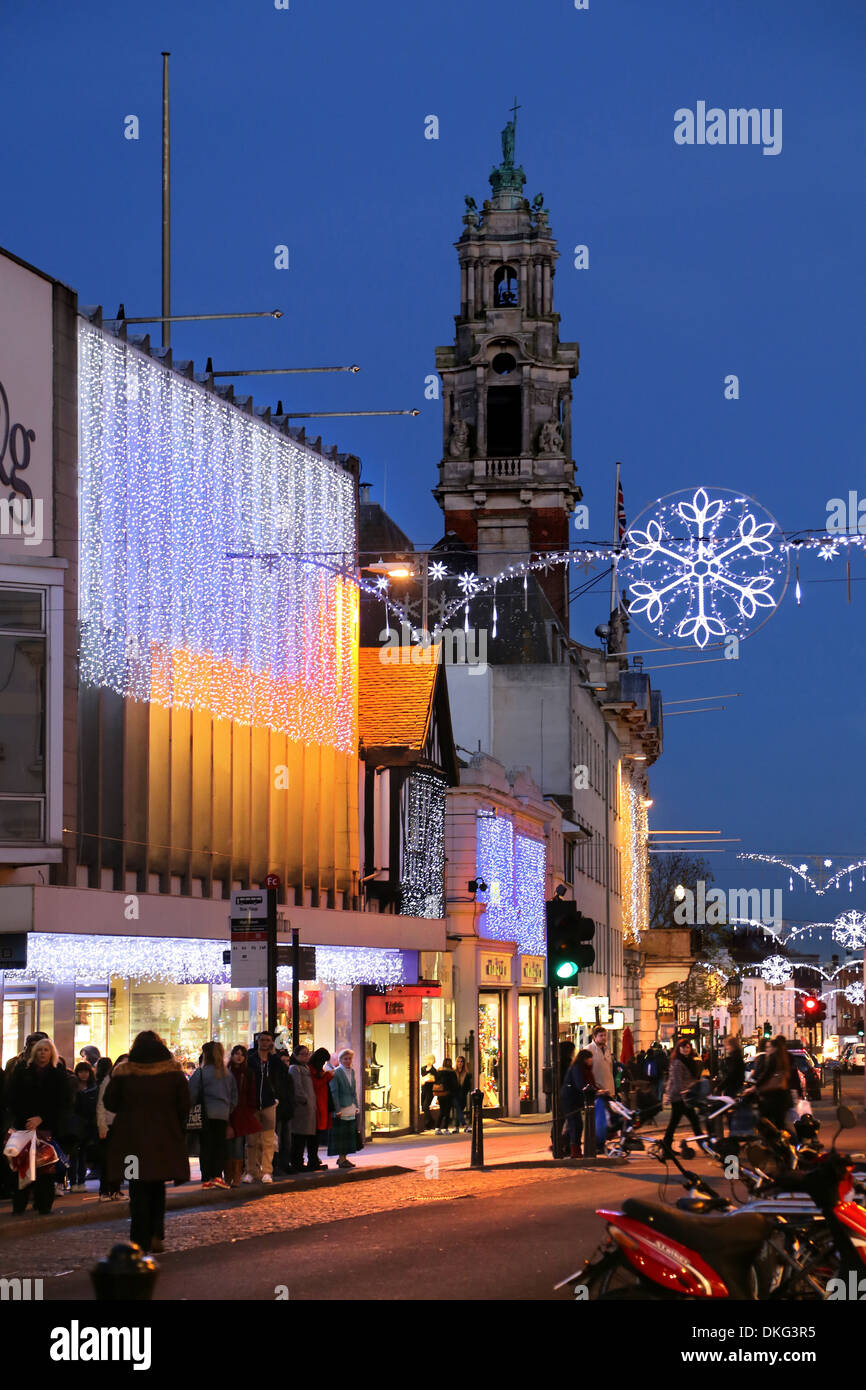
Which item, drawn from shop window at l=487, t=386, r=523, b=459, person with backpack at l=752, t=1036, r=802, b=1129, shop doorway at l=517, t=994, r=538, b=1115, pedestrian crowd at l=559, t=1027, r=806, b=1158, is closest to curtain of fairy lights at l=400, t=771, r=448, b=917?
pedestrian crowd at l=559, t=1027, r=806, b=1158

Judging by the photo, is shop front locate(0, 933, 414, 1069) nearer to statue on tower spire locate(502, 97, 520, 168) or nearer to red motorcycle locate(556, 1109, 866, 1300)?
red motorcycle locate(556, 1109, 866, 1300)

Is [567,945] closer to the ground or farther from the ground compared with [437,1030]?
farther from the ground

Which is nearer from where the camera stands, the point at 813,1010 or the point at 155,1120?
the point at 155,1120

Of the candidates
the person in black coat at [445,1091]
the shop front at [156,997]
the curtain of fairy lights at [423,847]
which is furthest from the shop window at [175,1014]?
the curtain of fairy lights at [423,847]

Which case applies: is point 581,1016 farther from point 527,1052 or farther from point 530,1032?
point 527,1052

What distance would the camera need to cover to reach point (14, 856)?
84.5 ft

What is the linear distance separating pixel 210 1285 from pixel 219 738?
1882 cm

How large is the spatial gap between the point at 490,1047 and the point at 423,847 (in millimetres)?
7633

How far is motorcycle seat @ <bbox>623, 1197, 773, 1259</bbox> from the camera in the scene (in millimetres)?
9883

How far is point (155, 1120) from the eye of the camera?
51.9ft

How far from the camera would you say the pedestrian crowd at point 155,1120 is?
15.9 m

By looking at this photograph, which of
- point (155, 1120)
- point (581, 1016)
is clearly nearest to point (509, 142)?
point (581, 1016)
